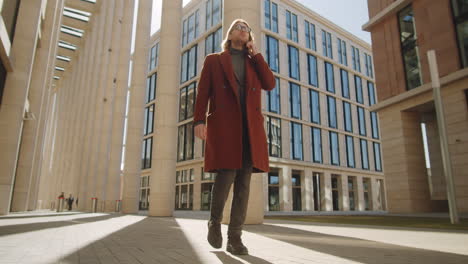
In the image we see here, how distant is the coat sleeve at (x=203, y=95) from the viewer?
315 cm

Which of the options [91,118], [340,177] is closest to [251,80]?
[91,118]

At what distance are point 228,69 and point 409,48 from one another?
18482mm

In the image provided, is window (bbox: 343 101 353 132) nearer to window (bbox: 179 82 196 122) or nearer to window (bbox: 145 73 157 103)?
window (bbox: 179 82 196 122)

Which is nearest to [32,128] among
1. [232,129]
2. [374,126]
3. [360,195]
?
[232,129]

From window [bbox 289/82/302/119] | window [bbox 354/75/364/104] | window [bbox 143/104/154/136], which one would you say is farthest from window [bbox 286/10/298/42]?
window [bbox 143/104/154/136]

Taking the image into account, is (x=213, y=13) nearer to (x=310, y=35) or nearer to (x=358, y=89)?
(x=310, y=35)

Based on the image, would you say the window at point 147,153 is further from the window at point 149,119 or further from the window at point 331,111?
the window at point 331,111

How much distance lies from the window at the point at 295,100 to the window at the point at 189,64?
10379 mm

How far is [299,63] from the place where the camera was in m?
33.7

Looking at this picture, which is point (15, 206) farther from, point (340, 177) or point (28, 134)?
point (340, 177)

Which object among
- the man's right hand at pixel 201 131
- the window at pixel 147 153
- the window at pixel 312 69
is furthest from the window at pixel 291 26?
the man's right hand at pixel 201 131

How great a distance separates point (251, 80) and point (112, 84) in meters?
24.9

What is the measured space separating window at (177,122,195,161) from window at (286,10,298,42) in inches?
550

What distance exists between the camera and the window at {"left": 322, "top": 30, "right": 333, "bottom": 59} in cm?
3706
